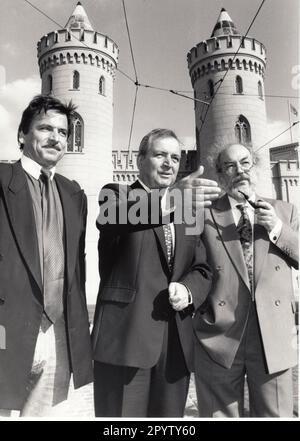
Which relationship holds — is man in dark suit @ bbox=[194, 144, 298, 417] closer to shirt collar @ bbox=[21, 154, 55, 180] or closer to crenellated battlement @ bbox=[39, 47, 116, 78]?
shirt collar @ bbox=[21, 154, 55, 180]

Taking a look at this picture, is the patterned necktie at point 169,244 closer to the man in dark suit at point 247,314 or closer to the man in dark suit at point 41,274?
the man in dark suit at point 247,314

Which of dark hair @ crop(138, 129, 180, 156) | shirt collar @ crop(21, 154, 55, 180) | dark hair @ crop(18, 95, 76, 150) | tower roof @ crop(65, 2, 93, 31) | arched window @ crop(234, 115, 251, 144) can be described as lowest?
shirt collar @ crop(21, 154, 55, 180)

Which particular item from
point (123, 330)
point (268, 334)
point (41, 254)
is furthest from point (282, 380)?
point (41, 254)

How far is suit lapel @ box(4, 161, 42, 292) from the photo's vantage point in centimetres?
228

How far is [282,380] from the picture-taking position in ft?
8.19

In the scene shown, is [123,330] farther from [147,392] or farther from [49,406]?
[49,406]

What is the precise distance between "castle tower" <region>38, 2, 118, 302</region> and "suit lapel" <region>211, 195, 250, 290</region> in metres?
11.2

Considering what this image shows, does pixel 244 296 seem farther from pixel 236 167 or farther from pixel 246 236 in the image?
pixel 236 167

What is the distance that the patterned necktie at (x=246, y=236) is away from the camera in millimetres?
2668

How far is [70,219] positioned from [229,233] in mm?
1131

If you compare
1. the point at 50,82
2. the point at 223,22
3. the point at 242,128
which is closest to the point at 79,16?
the point at 223,22

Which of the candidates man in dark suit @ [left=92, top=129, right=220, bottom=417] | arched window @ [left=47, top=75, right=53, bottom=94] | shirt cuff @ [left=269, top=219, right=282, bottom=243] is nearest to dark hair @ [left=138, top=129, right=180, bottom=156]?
man in dark suit @ [left=92, top=129, right=220, bottom=417]

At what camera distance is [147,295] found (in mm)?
2297
